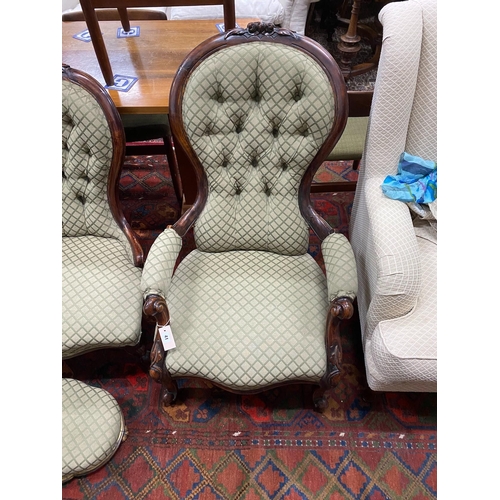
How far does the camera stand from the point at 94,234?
1462mm

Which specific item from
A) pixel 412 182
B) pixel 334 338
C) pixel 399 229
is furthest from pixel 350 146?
pixel 334 338

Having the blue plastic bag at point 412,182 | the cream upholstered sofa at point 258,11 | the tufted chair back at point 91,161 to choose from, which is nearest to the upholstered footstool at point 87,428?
the tufted chair back at point 91,161

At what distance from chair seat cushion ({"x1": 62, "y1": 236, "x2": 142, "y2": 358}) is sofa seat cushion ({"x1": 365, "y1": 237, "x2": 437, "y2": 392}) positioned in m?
0.77

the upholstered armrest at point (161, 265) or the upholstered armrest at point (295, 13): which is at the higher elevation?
the upholstered armrest at point (295, 13)

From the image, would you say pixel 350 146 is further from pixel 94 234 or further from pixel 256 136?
pixel 94 234

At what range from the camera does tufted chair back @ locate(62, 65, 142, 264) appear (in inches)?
48.3

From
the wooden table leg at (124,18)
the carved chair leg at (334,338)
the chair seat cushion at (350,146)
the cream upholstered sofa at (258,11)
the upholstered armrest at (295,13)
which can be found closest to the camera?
the carved chair leg at (334,338)

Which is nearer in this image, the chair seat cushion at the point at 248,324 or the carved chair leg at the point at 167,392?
the chair seat cushion at the point at 248,324

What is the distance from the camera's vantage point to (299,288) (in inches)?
51.3

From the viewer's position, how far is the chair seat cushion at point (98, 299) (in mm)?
1272

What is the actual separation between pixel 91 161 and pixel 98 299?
446 millimetres

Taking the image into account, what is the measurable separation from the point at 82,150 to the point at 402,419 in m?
1.44

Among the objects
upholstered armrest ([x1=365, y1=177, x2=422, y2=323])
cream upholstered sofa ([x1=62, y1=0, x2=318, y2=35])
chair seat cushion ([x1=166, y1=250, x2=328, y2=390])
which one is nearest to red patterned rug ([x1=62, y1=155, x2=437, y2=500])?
chair seat cushion ([x1=166, y1=250, x2=328, y2=390])

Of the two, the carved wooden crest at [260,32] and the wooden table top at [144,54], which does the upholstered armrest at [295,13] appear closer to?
the wooden table top at [144,54]
